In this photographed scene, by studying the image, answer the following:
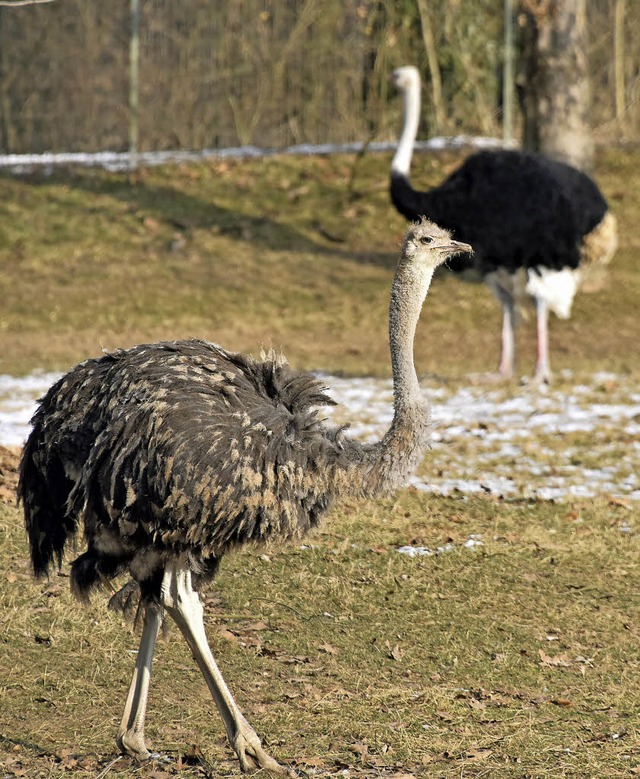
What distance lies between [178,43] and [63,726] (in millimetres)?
19343

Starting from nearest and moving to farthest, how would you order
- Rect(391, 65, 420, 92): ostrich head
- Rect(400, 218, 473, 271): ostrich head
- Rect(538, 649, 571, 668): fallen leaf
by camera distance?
Rect(400, 218, 473, 271): ostrich head, Rect(538, 649, 571, 668): fallen leaf, Rect(391, 65, 420, 92): ostrich head

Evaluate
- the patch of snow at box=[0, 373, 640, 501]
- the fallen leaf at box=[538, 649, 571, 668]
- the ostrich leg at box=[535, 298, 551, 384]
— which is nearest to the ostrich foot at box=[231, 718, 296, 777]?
the fallen leaf at box=[538, 649, 571, 668]

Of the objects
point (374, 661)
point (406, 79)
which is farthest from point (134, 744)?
point (406, 79)

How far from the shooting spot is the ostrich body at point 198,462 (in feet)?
15.6

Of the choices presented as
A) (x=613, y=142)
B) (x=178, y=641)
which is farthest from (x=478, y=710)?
(x=613, y=142)

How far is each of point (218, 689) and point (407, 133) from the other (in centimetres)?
886

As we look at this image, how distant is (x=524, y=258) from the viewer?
12.1m

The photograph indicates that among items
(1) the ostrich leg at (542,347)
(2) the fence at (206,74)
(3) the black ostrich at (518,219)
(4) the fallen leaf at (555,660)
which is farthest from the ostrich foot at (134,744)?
(2) the fence at (206,74)

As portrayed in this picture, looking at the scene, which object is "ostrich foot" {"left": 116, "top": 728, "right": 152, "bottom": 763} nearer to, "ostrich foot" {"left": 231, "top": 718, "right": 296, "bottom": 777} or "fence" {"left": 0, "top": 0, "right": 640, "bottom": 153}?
"ostrich foot" {"left": 231, "top": 718, "right": 296, "bottom": 777}

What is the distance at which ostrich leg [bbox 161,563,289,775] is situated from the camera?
478 centimetres

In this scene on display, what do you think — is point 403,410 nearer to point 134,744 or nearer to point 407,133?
point 134,744

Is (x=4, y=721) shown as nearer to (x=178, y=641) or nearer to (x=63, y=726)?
(x=63, y=726)

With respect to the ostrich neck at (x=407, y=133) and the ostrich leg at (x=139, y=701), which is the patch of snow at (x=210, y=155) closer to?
the ostrich neck at (x=407, y=133)

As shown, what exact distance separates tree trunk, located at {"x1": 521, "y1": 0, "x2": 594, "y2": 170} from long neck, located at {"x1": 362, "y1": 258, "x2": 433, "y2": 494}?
1141 centimetres
